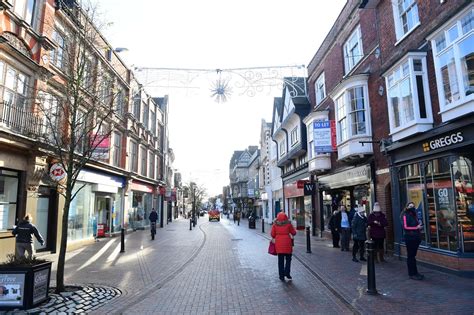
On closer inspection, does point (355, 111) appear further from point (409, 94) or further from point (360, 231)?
point (360, 231)

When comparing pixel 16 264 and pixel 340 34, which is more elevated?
pixel 340 34

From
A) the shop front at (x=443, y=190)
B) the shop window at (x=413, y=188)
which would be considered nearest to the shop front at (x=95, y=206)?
the shop window at (x=413, y=188)

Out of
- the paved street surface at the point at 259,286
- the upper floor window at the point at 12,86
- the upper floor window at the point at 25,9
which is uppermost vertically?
the upper floor window at the point at 25,9

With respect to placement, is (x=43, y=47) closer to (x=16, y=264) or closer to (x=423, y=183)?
(x=16, y=264)

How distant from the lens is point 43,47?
515 inches

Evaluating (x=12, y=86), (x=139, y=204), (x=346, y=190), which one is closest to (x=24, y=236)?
(x=12, y=86)

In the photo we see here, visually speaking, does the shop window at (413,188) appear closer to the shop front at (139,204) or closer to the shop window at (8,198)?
the shop window at (8,198)

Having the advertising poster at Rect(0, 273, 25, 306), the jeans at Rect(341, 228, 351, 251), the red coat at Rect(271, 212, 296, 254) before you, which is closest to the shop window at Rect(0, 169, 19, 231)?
the advertising poster at Rect(0, 273, 25, 306)

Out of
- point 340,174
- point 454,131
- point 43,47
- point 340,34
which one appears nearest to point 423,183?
point 454,131

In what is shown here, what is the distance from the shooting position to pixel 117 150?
2220cm

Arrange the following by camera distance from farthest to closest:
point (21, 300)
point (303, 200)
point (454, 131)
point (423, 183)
A: point (303, 200), point (423, 183), point (454, 131), point (21, 300)

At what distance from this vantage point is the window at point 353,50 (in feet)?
50.6

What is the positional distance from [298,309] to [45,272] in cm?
476

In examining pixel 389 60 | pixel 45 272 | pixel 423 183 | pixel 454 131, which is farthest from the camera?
pixel 389 60
